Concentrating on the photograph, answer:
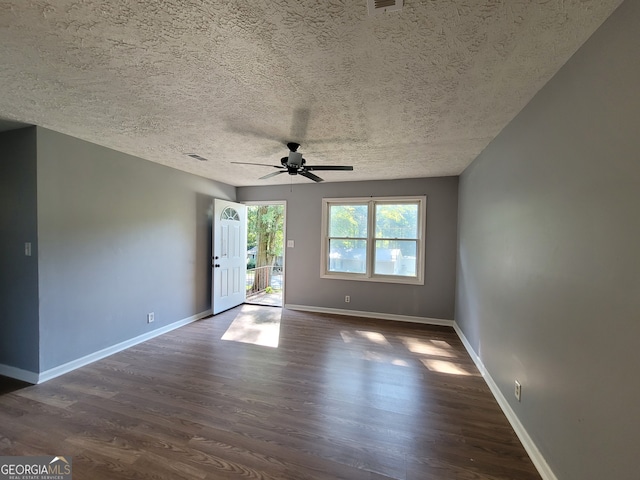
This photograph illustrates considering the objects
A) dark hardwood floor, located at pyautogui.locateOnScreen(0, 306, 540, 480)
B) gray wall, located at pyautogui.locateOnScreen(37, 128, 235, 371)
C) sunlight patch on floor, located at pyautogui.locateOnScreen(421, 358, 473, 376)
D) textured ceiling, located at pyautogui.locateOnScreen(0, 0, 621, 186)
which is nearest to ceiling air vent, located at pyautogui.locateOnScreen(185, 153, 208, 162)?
textured ceiling, located at pyautogui.locateOnScreen(0, 0, 621, 186)

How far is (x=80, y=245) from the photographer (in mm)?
2824

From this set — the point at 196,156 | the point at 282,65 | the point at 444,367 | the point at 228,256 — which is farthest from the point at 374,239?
the point at 282,65

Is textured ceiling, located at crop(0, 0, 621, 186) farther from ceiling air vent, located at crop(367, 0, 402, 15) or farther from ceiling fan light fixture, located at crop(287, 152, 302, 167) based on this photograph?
ceiling fan light fixture, located at crop(287, 152, 302, 167)

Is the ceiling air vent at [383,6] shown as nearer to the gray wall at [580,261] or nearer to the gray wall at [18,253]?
the gray wall at [580,261]

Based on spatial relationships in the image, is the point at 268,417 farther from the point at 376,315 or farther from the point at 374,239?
the point at 374,239

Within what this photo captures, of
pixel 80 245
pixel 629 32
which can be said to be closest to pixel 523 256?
pixel 629 32

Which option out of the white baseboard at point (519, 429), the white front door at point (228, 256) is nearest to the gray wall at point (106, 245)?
the white front door at point (228, 256)

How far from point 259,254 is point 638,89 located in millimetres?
8093

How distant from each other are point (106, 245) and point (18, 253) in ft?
2.23

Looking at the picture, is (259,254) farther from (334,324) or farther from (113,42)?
(113,42)

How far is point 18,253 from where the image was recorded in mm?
2559

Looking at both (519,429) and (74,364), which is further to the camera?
(74,364)

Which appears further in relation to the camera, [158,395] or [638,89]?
[158,395]

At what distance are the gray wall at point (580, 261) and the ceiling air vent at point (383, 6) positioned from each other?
0.93m
